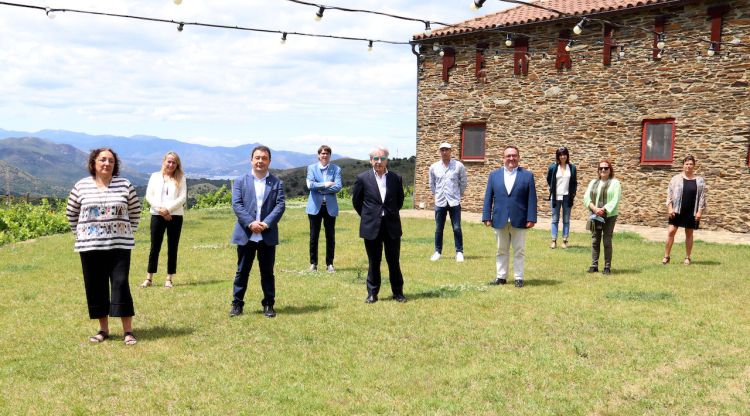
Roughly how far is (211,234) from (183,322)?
10.7 metres

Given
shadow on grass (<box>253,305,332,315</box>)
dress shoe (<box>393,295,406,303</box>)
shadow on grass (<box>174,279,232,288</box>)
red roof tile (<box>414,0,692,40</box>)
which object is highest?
red roof tile (<box>414,0,692,40</box>)

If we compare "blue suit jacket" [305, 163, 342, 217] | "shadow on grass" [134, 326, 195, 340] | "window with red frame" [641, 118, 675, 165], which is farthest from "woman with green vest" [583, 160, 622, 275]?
"window with red frame" [641, 118, 675, 165]

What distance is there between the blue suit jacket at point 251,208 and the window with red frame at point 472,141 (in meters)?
15.8

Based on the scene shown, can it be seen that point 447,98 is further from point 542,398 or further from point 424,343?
point 542,398

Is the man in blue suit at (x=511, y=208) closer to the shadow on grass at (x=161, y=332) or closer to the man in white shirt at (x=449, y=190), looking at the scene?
the man in white shirt at (x=449, y=190)

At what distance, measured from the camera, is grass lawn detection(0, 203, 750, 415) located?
4949 millimetres

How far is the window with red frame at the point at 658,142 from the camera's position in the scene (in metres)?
18.3

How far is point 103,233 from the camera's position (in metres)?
6.40

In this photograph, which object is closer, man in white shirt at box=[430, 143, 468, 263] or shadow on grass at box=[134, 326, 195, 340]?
shadow on grass at box=[134, 326, 195, 340]

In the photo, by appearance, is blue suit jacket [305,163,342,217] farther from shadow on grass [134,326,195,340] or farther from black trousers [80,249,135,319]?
black trousers [80,249,135,319]

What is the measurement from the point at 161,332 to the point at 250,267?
125cm

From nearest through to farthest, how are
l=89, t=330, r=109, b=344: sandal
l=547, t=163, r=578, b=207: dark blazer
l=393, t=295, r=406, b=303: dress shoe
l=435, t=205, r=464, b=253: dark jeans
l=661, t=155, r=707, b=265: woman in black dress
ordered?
1. l=89, t=330, r=109, b=344: sandal
2. l=393, t=295, r=406, b=303: dress shoe
3. l=661, t=155, r=707, b=265: woman in black dress
4. l=435, t=205, r=464, b=253: dark jeans
5. l=547, t=163, r=578, b=207: dark blazer

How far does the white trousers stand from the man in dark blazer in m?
1.96

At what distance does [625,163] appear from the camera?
19.3 metres
